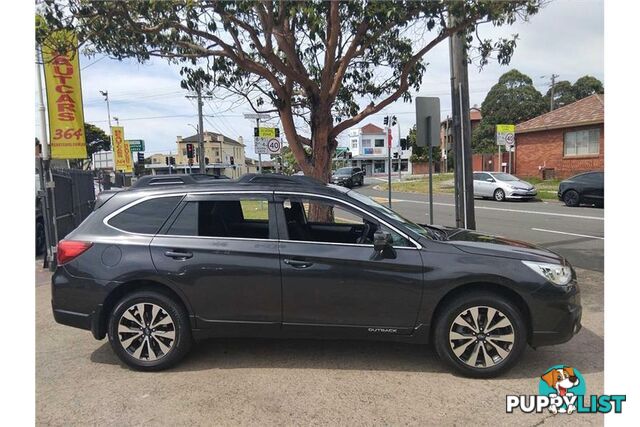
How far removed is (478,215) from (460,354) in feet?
41.1

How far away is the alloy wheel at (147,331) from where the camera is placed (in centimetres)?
389

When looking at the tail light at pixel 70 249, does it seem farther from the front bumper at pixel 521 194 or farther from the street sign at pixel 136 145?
the street sign at pixel 136 145

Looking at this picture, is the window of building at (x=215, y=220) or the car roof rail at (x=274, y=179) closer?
the window of building at (x=215, y=220)

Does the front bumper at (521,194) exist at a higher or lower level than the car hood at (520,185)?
lower

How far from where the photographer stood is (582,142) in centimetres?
2555

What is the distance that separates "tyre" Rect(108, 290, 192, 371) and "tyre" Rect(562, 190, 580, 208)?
17.6 m

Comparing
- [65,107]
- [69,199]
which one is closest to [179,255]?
[65,107]

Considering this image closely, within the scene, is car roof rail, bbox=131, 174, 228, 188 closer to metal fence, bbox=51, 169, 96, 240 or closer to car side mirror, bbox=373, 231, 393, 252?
car side mirror, bbox=373, 231, 393, 252

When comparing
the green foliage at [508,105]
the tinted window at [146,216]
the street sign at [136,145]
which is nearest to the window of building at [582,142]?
the green foliage at [508,105]

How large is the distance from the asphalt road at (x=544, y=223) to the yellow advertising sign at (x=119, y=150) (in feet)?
61.5

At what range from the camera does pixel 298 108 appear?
1001 cm

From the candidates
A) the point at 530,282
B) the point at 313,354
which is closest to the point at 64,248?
the point at 313,354

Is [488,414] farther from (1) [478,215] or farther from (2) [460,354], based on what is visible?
(1) [478,215]

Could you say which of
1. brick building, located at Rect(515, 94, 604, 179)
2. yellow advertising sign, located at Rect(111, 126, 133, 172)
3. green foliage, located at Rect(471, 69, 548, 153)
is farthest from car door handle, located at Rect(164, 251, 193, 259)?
green foliage, located at Rect(471, 69, 548, 153)
